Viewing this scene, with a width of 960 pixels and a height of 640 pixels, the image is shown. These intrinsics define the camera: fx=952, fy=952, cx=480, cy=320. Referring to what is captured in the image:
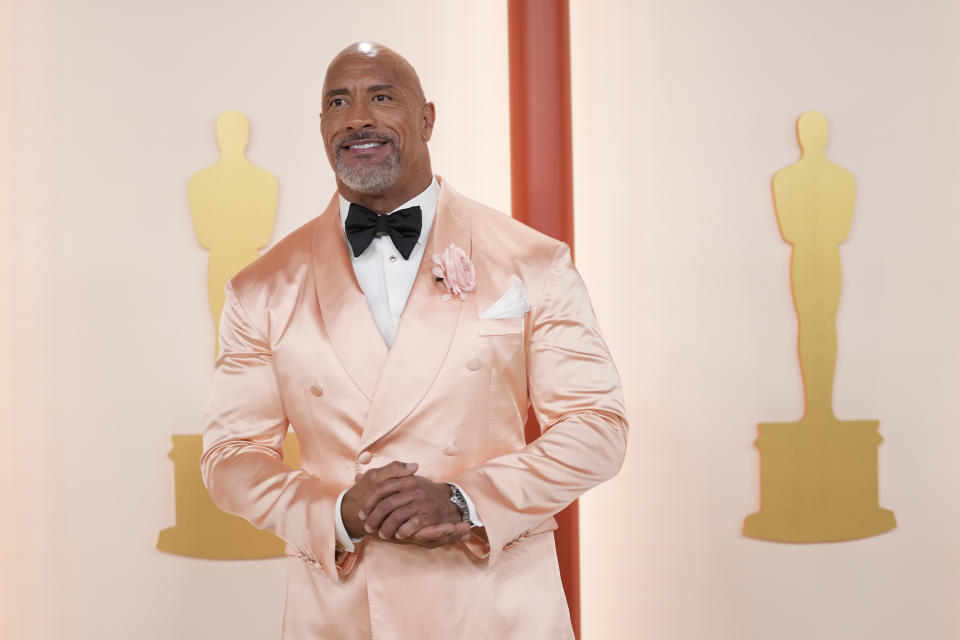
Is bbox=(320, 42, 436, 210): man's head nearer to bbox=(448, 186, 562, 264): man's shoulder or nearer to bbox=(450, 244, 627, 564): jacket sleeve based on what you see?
bbox=(448, 186, 562, 264): man's shoulder

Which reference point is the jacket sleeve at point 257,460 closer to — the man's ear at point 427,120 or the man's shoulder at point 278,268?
the man's shoulder at point 278,268

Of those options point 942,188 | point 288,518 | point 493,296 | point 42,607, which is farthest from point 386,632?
point 942,188

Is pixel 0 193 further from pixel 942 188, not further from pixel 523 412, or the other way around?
pixel 942 188

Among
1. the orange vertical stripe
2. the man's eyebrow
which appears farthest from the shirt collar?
the orange vertical stripe

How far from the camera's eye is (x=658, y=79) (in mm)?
3424

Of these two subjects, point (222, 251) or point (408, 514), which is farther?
point (222, 251)

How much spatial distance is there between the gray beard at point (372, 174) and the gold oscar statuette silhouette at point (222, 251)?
1.33 meters

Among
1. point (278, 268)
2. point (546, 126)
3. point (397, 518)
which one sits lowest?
point (397, 518)

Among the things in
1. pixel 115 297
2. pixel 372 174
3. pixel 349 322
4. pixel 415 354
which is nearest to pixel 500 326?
pixel 415 354

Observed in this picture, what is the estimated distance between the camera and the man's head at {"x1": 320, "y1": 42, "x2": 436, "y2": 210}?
6.57ft

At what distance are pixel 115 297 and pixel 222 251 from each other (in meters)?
0.40

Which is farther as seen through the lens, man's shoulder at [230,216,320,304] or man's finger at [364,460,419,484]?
man's shoulder at [230,216,320,304]

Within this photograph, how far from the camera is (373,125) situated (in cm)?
199

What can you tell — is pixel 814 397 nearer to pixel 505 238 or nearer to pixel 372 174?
pixel 505 238
